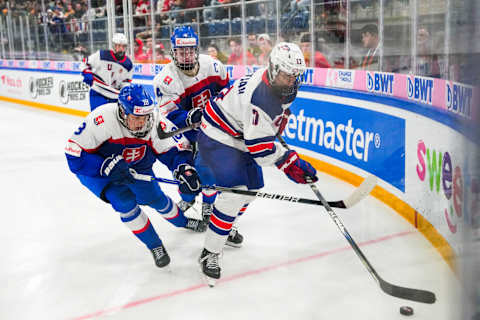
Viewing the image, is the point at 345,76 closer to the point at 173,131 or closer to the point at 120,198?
the point at 173,131

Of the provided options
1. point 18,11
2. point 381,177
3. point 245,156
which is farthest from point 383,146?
point 18,11

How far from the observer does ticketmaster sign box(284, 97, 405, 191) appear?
357 cm

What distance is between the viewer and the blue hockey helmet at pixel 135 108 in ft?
8.14

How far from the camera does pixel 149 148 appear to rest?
9.34ft

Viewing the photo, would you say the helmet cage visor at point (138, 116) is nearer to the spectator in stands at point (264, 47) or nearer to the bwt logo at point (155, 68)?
the spectator in stands at point (264, 47)

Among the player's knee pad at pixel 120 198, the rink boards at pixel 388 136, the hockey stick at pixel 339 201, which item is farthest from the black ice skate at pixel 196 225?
the rink boards at pixel 388 136

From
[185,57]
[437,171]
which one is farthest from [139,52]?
[437,171]

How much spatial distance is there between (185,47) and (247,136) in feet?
4.00

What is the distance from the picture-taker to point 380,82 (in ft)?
13.3

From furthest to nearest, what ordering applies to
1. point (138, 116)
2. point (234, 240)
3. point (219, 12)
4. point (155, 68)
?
point (155, 68) → point (219, 12) → point (234, 240) → point (138, 116)

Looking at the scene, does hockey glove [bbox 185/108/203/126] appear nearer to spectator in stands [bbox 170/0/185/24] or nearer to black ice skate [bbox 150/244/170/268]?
black ice skate [bbox 150/244/170/268]

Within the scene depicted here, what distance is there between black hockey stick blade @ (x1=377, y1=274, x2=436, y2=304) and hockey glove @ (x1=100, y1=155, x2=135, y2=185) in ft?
4.55

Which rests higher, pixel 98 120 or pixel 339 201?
pixel 98 120

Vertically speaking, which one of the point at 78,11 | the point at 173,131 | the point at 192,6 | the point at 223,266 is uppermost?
the point at 78,11
